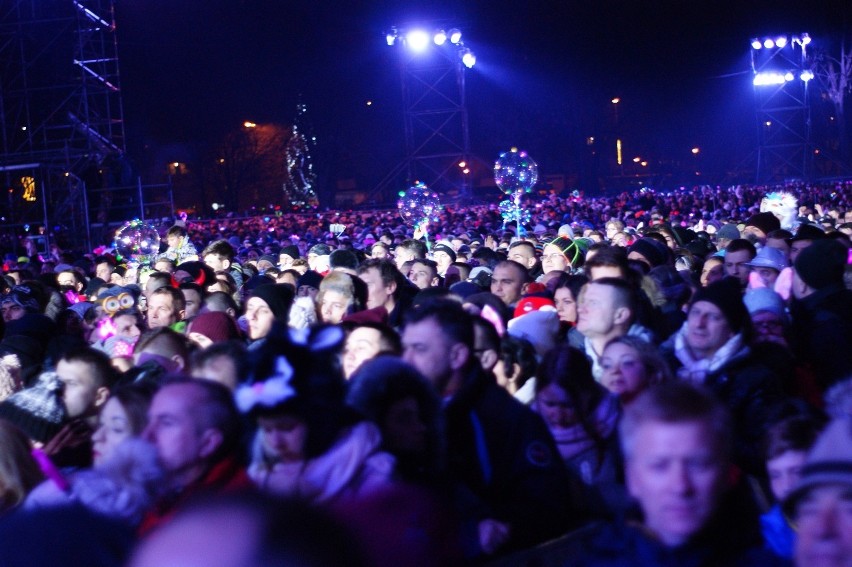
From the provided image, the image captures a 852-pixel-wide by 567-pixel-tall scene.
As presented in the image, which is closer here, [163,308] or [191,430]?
[191,430]

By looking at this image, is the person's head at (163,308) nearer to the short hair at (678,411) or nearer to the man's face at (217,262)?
the man's face at (217,262)

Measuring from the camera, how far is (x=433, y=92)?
41938 mm

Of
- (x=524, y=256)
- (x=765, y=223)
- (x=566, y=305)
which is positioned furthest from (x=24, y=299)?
(x=765, y=223)

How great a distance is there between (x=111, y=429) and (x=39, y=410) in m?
1.30

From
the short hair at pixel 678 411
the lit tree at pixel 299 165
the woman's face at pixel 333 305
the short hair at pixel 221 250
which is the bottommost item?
the short hair at pixel 678 411

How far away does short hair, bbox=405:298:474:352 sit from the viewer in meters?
3.65

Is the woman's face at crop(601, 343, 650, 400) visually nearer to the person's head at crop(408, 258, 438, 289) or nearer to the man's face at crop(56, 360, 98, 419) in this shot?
the man's face at crop(56, 360, 98, 419)

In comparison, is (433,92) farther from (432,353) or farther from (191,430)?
(191,430)

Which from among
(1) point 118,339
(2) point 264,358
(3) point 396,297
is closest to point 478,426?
(2) point 264,358

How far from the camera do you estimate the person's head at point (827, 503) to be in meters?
2.07

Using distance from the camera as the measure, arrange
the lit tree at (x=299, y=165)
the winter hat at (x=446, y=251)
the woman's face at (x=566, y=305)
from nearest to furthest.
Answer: the woman's face at (x=566, y=305), the winter hat at (x=446, y=251), the lit tree at (x=299, y=165)

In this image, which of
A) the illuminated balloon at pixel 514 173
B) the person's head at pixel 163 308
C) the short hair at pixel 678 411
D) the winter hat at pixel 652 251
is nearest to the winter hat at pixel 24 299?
the person's head at pixel 163 308

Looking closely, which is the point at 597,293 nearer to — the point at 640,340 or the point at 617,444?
the point at 640,340

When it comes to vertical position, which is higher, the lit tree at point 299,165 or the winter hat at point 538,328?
the lit tree at point 299,165
